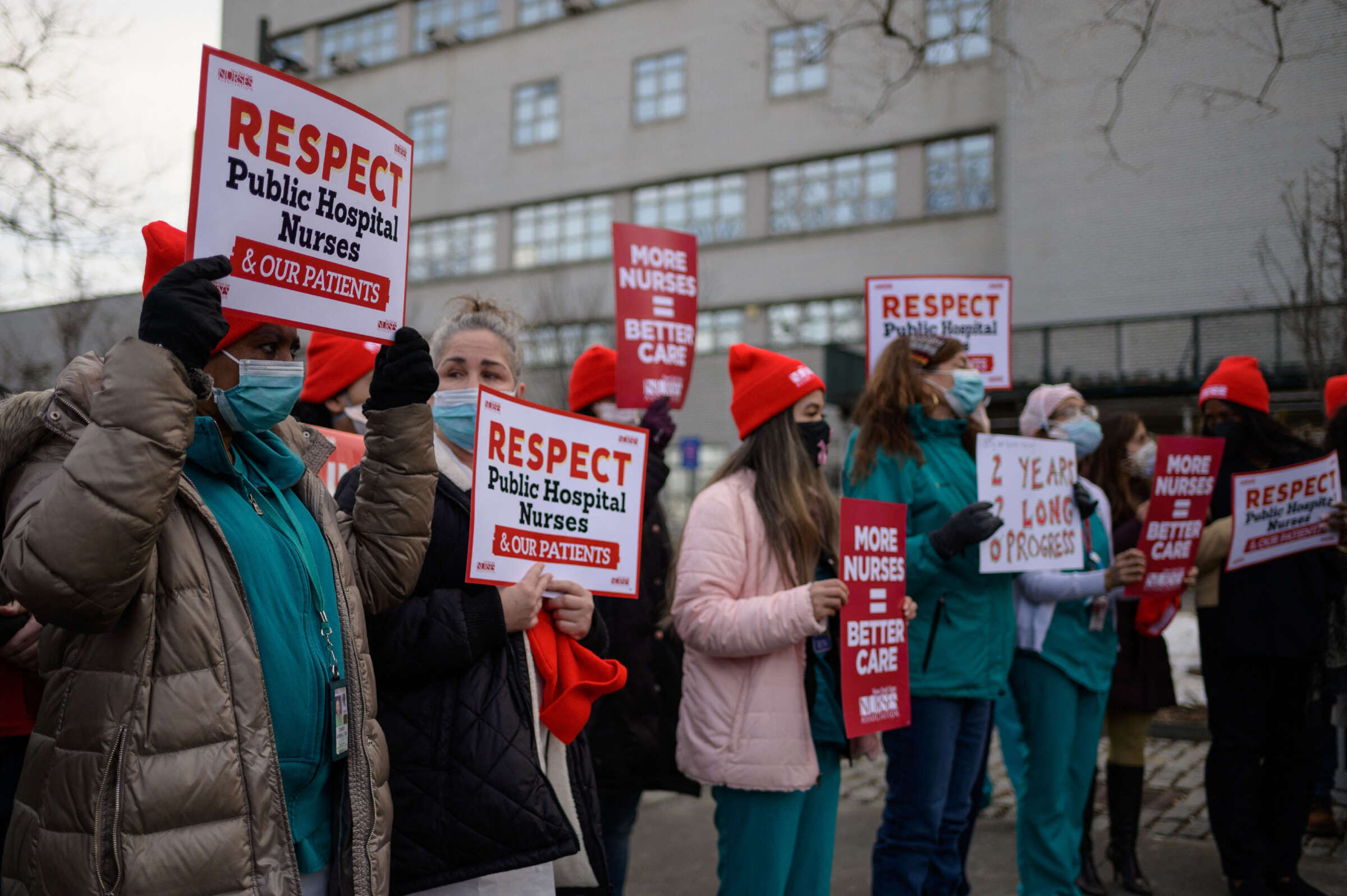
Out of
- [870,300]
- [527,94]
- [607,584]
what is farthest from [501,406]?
[527,94]

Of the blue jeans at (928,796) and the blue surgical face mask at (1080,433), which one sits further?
the blue surgical face mask at (1080,433)

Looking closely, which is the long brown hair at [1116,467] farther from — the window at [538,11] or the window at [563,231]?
the window at [538,11]

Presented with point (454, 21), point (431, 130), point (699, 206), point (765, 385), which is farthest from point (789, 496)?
point (454, 21)

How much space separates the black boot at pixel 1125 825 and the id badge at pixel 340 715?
4257mm

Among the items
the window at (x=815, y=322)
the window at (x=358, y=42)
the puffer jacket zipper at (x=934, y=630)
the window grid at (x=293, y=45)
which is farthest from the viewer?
the window grid at (x=293, y=45)

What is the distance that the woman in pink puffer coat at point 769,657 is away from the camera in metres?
3.34

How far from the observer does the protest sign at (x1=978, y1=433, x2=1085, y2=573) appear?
421cm

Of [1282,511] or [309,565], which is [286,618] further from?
[1282,511]

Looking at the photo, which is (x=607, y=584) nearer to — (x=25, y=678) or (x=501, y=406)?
(x=501, y=406)

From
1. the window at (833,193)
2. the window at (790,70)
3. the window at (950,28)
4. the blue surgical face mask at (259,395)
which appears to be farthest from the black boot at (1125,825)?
the window at (790,70)

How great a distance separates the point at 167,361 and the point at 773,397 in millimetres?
2401

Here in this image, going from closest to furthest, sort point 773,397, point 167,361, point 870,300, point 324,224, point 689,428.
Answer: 1. point 167,361
2. point 324,224
3. point 773,397
4. point 870,300
5. point 689,428

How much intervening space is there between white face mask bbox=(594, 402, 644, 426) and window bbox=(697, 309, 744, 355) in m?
20.7

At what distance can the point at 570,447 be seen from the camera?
113 inches
